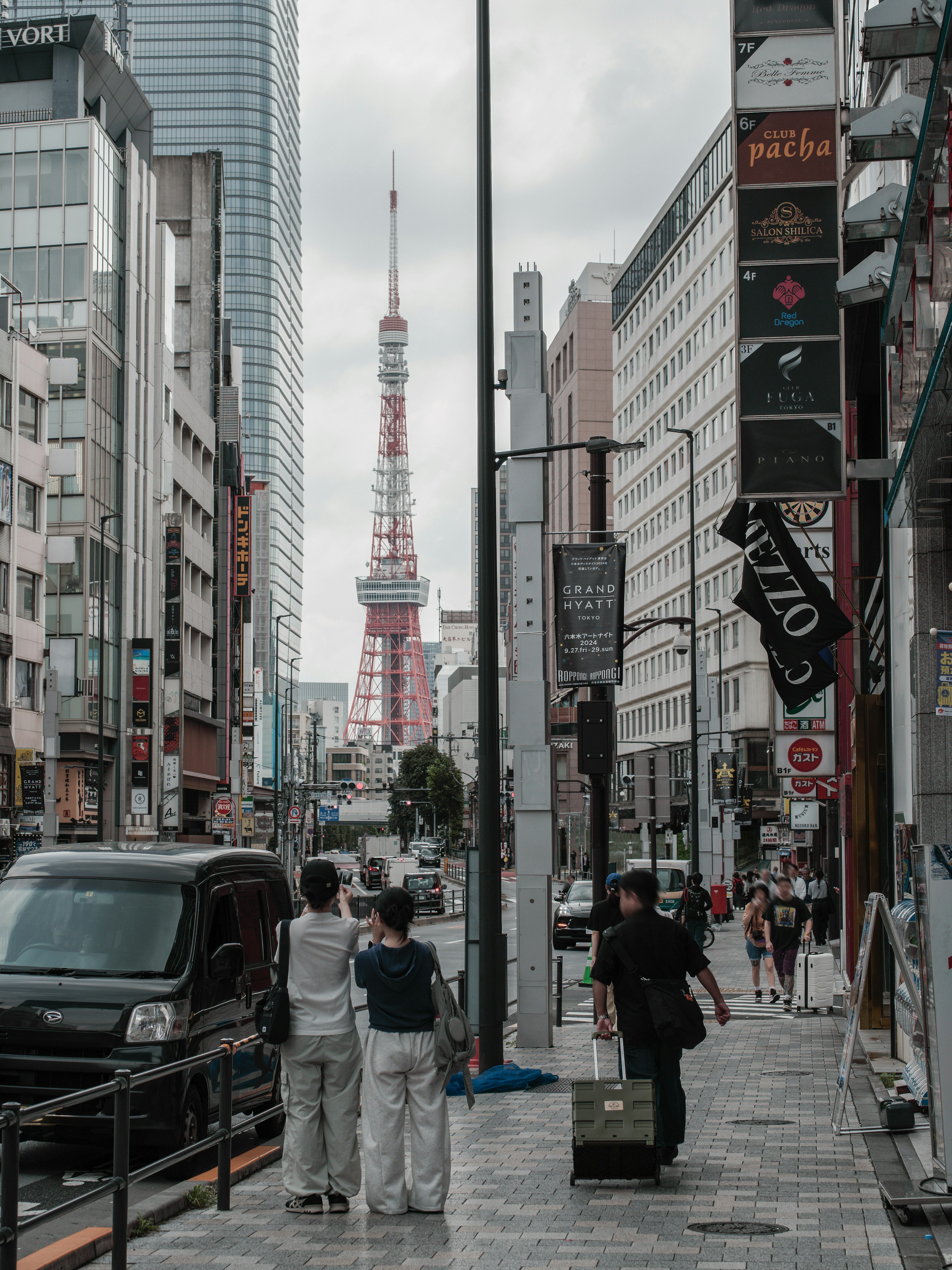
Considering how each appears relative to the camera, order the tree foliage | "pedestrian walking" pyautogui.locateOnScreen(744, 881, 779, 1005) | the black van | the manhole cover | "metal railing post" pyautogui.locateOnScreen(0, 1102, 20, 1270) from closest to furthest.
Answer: "metal railing post" pyautogui.locateOnScreen(0, 1102, 20, 1270) → the manhole cover → the black van → "pedestrian walking" pyautogui.locateOnScreen(744, 881, 779, 1005) → the tree foliage

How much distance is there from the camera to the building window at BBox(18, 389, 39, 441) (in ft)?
168

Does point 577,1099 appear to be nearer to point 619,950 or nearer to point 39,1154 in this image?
point 619,950

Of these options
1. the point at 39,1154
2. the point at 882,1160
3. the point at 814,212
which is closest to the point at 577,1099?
the point at 882,1160

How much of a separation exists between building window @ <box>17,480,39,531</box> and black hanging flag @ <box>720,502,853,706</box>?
3908 cm

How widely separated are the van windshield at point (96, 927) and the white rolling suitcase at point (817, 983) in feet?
42.7

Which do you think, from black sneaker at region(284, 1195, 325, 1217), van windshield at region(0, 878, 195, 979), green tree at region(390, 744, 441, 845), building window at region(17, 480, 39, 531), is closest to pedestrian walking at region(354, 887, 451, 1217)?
black sneaker at region(284, 1195, 325, 1217)

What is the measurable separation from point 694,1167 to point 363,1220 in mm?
2405

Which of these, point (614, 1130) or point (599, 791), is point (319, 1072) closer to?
point (614, 1130)

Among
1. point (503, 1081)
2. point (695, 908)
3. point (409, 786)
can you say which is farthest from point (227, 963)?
point (409, 786)

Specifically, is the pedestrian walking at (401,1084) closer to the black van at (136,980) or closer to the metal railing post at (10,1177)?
the black van at (136,980)

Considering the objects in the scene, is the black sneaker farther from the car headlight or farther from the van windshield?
the van windshield

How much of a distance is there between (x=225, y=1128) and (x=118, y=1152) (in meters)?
1.56

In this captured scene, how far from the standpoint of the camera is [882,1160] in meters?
9.37

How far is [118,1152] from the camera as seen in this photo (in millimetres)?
6945
